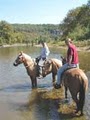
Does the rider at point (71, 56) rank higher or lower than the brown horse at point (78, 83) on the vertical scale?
higher

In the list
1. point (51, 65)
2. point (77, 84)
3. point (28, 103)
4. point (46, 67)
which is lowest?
point (28, 103)

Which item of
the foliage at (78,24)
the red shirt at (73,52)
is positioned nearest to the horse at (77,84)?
the red shirt at (73,52)

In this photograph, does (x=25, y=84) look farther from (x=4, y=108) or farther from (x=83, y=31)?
(x=83, y=31)

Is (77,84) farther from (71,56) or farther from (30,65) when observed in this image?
(30,65)

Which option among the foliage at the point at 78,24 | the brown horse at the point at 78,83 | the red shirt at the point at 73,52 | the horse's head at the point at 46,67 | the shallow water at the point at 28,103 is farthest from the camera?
the foliage at the point at 78,24

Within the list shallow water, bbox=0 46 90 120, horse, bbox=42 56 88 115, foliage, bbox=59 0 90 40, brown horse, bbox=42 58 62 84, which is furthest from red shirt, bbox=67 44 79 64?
foliage, bbox=59 0 90 40

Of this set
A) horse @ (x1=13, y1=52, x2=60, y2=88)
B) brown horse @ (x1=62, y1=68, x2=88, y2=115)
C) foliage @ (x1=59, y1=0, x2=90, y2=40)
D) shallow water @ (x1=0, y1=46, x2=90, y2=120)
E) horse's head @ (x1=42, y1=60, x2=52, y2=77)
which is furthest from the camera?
foliage @ (x1=59, y1=0, x2=90, y2=40)

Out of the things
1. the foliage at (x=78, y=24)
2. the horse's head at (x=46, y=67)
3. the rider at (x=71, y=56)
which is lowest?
the foliage at (x=78, y=24)

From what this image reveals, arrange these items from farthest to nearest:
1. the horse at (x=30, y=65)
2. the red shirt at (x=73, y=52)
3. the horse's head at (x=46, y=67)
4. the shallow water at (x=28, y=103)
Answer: the horse's head at (x=46, y=67)
the horse at (x=30, y=65)
the red shirt at (x=73, y=52)
the shallow water at (x=28, y=103)

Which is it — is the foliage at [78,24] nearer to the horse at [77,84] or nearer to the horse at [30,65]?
the horse at [30,65]

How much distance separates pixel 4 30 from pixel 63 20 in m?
48.0

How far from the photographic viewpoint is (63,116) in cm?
1248

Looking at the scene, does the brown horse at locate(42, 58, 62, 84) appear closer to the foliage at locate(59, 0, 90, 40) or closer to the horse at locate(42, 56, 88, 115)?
the horse at locate(42, 56, 88, 115)

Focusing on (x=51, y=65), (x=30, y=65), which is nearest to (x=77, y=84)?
(x=30, y=65)
